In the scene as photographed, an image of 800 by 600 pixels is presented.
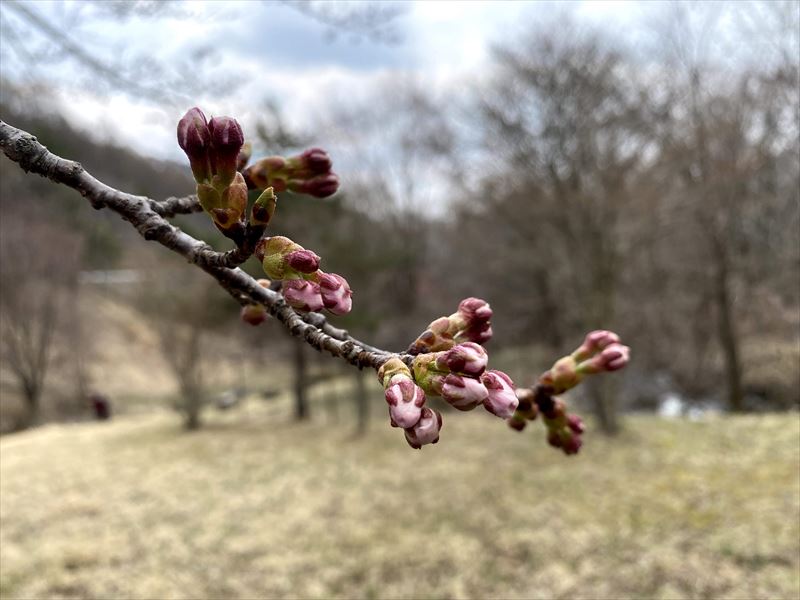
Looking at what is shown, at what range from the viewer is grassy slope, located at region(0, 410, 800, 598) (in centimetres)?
548

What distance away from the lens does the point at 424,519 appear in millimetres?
7301

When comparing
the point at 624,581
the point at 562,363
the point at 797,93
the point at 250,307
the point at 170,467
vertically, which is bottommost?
the point at 624,581

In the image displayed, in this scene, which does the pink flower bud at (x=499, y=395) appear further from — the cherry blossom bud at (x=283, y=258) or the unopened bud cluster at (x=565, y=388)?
the unopened bud cluster at (x=565, y=388)

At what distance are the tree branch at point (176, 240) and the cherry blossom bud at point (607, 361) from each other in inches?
16.4

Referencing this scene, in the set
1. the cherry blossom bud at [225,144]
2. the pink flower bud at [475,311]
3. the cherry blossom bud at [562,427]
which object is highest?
the cherry blossom bud at [225,144]

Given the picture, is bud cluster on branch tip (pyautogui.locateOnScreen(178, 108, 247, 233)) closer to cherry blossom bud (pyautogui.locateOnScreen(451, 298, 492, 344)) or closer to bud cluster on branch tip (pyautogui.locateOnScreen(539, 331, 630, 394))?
cherry blossom bud (pyautogui.locateOnScreen(451, 298, 492, 344))

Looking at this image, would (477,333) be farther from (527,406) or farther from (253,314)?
(253,314)

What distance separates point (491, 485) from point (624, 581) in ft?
10.2

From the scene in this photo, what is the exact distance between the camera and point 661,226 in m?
9.95

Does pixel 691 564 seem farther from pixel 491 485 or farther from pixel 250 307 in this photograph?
pixel 250 307

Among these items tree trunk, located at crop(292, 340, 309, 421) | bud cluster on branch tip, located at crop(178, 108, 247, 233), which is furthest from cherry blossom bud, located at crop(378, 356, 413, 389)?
tree trunk, located at crop(292, 340, 309, 421)

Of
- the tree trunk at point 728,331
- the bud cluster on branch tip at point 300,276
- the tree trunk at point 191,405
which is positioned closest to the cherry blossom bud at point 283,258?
the bud cluster on branch tip at point 300,276

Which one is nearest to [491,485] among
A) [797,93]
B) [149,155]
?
[797,93]

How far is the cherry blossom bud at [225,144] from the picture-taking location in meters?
0.61
